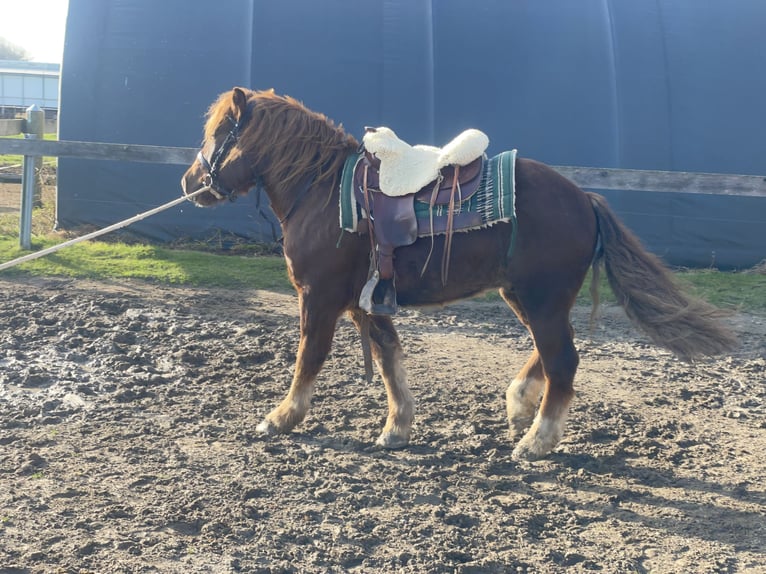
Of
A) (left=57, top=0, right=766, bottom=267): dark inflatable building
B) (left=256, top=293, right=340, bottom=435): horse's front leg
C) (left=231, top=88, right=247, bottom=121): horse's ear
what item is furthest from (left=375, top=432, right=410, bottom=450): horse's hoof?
(left=57, top=0, right=766, bottom=267): dark inflatable building

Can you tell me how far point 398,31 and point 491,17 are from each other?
48.6 inches

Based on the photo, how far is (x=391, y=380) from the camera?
4742 mm

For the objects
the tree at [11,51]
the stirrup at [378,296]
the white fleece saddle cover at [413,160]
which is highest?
the tree at [11,51]

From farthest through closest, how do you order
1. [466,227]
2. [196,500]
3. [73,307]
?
[73,307], [466,227], [196,500]

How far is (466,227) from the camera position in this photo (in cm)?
430

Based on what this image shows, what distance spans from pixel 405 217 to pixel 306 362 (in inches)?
41.3

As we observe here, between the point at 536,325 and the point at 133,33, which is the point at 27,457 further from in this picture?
the point at 133,33

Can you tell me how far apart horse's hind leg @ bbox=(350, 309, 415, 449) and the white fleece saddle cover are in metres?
0.82

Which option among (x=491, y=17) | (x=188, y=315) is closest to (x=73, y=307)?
(x=188, y=315)

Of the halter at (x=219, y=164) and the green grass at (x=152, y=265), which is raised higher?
the halter at (x=219, y=164)

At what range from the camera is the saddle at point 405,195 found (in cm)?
432

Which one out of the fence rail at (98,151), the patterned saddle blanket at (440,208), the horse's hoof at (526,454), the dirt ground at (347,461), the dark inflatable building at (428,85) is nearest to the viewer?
the dirt ground at (347,461)

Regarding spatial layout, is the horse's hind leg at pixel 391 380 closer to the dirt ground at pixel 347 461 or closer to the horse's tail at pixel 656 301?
the dirt ground at pixel 347 461

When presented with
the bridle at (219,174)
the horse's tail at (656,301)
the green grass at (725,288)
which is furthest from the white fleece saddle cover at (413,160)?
the green grass at (725,288)
